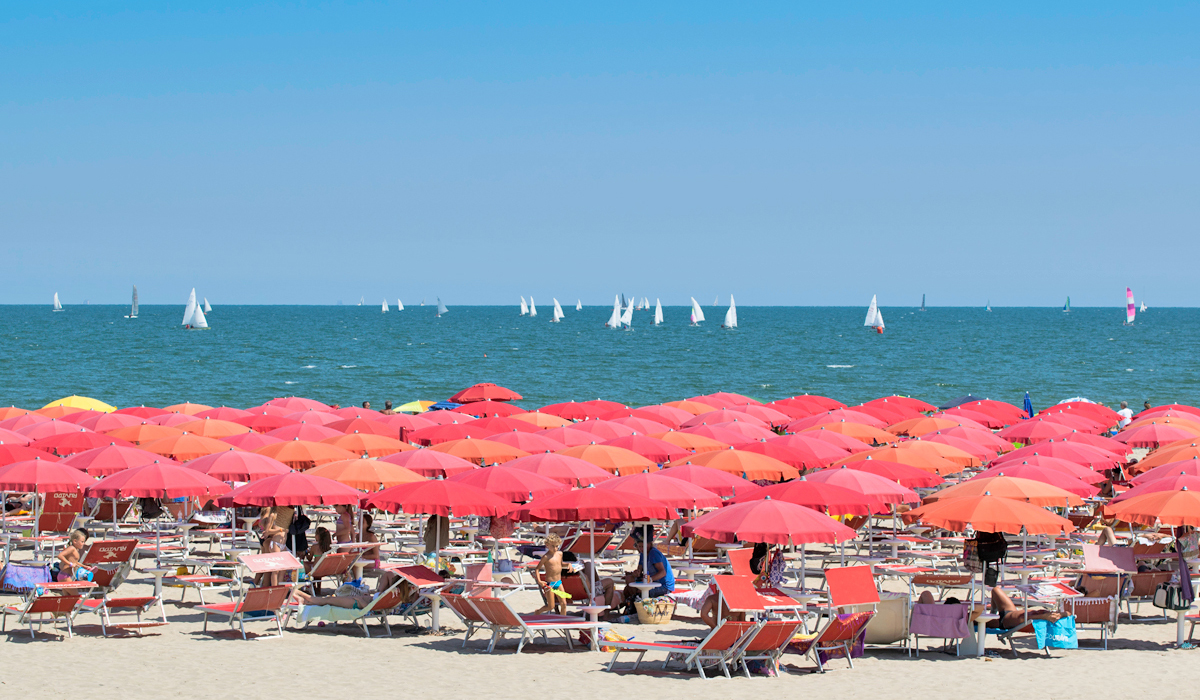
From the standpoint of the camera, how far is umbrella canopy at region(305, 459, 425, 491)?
13.4m

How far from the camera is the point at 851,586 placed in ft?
33.5

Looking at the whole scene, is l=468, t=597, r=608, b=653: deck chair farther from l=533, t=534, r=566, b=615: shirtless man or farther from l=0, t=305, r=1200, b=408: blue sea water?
l=0, t=305, r=1200, b=408: blue sea water

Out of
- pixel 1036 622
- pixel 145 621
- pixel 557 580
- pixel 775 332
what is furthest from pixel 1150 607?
pixel 775 332

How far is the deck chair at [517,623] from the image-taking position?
10.2 metres

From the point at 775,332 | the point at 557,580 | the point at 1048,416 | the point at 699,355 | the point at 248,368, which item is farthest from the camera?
the point at 775,332

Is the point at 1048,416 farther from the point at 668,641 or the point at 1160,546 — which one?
the point at 668,641

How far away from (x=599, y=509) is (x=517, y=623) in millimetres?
1176

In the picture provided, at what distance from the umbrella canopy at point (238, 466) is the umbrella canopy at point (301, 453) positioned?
42.9 inches

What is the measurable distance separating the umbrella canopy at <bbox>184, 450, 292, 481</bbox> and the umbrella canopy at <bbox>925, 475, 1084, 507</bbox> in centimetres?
726

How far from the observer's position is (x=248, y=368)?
7538cm

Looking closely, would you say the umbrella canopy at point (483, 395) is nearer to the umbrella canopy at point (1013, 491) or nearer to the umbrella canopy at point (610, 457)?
the umbrella canopy at point (610, 457)

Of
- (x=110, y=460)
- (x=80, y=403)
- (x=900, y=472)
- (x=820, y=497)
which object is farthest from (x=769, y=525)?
(x=80, y=403)

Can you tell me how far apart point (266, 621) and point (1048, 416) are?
17370 millimetres

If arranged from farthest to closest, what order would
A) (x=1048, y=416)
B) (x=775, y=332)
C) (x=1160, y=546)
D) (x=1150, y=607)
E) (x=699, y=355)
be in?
(x=775, y=332)
(x=699, y=355)
(x=1048, y=416)
(x=1160, y=546)
(x=1150, y=607)
